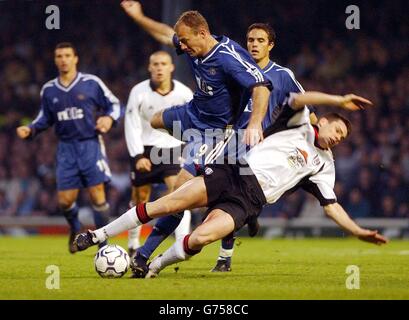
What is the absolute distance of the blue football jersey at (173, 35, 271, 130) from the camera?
27.0 ft

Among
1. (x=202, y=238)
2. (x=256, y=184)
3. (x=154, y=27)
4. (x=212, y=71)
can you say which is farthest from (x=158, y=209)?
(x=154, y=27)

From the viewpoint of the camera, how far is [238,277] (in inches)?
344

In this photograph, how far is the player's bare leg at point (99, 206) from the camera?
12211 mm

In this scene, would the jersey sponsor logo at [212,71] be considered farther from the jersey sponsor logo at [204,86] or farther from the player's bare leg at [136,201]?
the player's bare leg at [136,201]

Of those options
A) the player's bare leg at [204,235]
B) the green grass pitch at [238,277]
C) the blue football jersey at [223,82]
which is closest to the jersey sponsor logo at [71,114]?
the green grass pitch at [238,277]

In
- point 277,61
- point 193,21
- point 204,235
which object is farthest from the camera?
point 277,61

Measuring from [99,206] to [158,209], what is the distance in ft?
13.7

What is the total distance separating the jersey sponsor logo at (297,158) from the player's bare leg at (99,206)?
4.30 m

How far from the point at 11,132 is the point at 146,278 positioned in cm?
1329

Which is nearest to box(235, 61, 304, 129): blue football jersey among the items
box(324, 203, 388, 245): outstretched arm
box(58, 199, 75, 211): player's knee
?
box(324, 203, 388, 245): outstretched arm

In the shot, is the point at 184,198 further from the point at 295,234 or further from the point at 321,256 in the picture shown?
the point at 295,234

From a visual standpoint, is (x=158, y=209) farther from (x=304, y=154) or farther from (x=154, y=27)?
(x=154, y=27)

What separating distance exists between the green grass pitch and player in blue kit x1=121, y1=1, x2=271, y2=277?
709 millimetres

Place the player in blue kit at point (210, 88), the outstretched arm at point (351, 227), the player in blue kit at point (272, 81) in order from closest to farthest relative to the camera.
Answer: the outstretched arm at point (351, 227)
the player in blue kit at point (210, 88)
the player in blue kit at point (272, 81)
